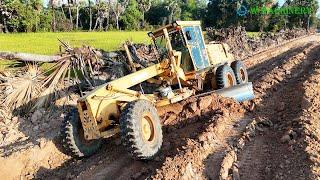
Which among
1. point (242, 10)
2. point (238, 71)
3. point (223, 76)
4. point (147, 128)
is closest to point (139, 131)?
point (147, 128)

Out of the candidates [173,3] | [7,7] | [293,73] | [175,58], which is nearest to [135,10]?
[173,3]

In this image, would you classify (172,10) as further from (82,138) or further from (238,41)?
(82,138)

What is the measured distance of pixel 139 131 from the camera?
26.1 feet

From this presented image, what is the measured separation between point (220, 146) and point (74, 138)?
9.55ft

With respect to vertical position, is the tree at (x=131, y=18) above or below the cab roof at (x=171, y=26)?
above

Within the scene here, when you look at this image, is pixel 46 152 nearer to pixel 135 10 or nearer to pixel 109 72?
pixel 109 72

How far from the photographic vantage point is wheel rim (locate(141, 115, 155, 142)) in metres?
A: 8.42

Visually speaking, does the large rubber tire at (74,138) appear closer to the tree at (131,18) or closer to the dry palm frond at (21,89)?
the dry palm frond at (21,89)

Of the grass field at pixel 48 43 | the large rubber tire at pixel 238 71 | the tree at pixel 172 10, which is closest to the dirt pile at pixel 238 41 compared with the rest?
the grass field at pixel 48 43

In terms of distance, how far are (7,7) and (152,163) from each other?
57.5m

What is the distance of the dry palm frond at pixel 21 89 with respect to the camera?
1195 centimetres

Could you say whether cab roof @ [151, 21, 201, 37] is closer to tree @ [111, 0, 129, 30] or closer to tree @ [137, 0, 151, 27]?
tree @ [111, 0, 129, 30]

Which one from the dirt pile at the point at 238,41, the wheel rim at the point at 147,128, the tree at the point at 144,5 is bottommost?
the wheel rim at the point at 147,128

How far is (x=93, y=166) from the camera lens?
8.60m
